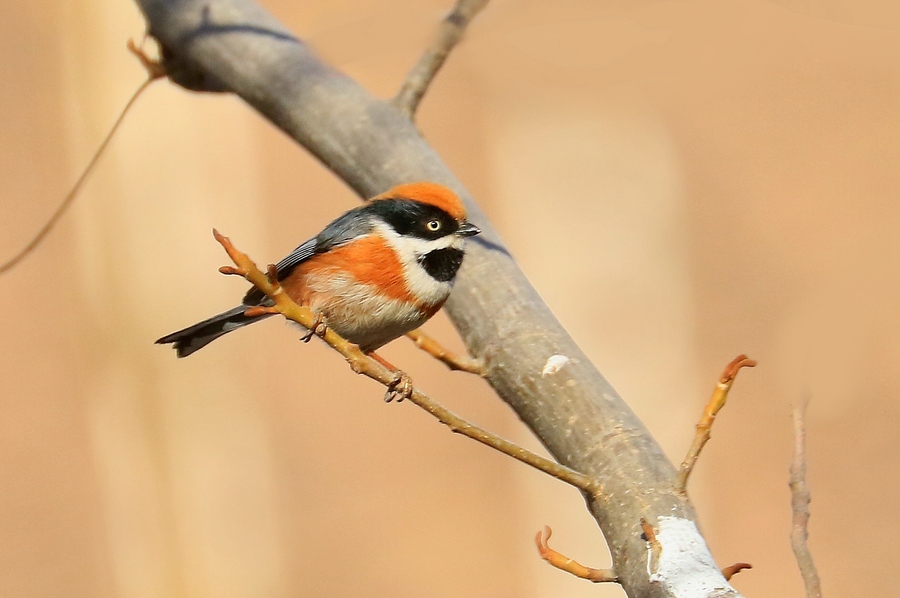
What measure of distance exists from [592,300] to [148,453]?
304 centimetres

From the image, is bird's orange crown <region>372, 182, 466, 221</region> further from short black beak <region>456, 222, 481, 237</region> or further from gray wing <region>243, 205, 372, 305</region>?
gray wing <region>243, 205, 372, 305</region>

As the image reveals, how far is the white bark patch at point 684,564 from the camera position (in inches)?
51.0

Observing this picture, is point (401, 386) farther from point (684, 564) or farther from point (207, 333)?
point (684, 564)

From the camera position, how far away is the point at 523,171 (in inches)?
230

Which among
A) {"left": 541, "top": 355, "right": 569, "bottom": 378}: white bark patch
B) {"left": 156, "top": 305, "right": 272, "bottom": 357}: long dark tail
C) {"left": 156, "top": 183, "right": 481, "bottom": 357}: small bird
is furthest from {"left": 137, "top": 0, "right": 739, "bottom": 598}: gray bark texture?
{"left": 156, "top": 305, "right": 272, "bottom": 357}: long dark tail

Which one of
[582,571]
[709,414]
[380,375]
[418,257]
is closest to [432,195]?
[418,257]

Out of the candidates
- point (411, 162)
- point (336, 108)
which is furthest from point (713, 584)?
point (336, 108)

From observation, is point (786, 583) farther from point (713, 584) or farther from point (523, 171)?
point (713, 584)

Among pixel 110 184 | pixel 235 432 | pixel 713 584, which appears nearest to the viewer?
pixel 713 584

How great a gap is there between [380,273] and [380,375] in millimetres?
738

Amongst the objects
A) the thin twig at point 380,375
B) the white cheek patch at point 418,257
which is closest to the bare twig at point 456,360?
the white cheek patch at point 418,257

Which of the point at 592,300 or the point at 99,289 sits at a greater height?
the point at 99,289

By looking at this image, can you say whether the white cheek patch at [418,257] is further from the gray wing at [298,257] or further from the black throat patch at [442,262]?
the gray wing at [298,257]

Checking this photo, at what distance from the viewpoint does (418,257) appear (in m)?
2.45
